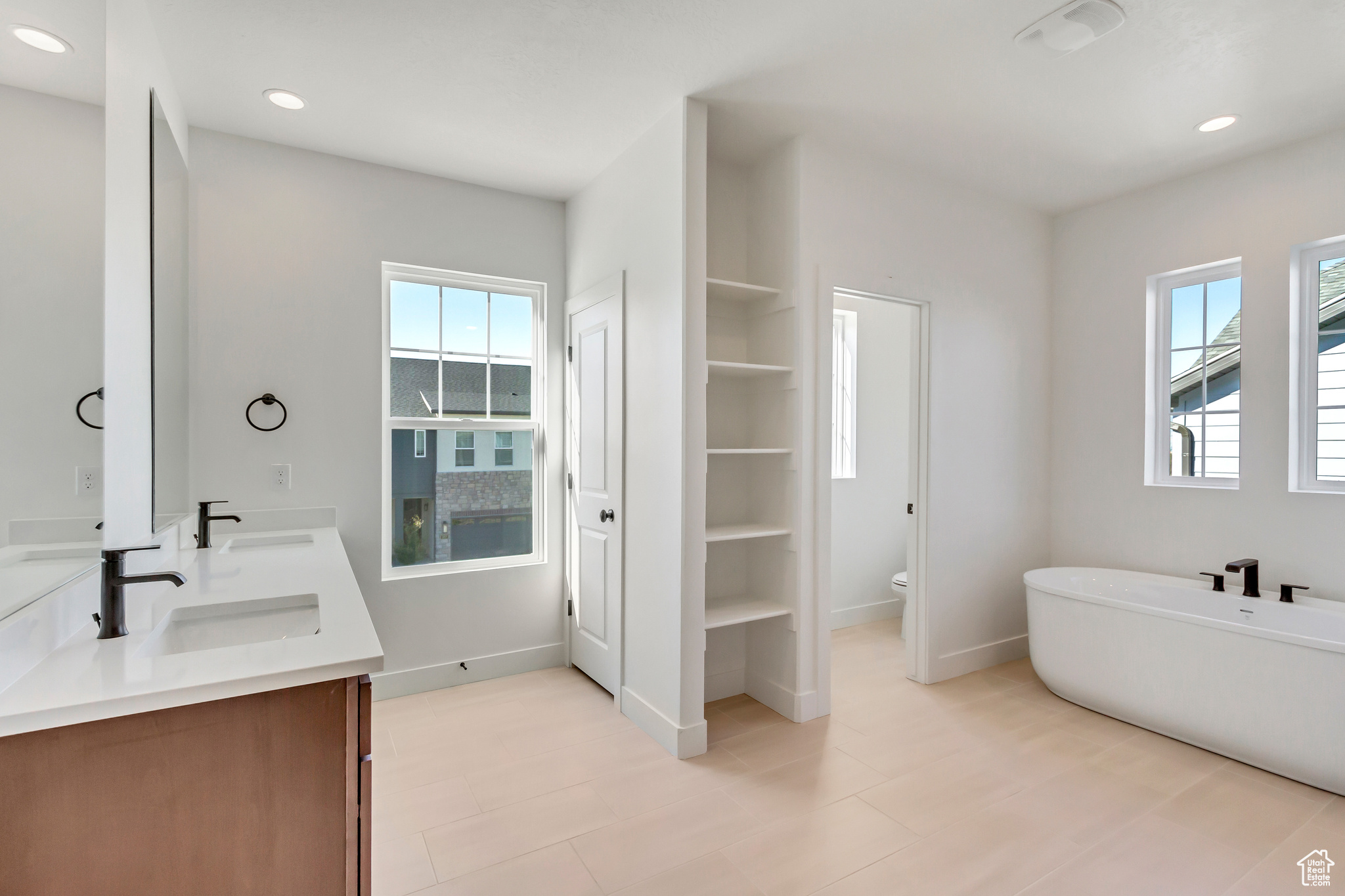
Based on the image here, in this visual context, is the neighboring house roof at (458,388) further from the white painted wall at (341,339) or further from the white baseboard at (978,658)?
the white baseboard at (978,658)

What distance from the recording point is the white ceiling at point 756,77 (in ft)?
6.67

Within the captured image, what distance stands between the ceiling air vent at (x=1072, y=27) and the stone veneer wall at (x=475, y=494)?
291 centimetres

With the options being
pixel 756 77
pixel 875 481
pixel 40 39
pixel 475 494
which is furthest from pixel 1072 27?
pixel 475 494

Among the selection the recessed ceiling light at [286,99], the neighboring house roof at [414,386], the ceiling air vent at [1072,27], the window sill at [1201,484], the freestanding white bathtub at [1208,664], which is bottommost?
the freestanding white bathtub at [1208,664]

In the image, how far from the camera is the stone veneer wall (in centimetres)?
330

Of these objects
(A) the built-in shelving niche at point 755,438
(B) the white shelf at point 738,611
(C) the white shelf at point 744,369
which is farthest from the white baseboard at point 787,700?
(C) the white shelf at point 744,369

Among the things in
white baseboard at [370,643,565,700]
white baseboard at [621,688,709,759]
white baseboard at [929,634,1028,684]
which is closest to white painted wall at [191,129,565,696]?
white baseboard at [370,643,565,700]

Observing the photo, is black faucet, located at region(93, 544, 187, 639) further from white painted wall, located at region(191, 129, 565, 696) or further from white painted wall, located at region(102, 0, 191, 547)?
white painted wall, located at region(191, 129, 565, 696)

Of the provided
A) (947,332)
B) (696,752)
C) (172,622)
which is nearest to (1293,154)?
(947,332)

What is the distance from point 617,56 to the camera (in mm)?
2242

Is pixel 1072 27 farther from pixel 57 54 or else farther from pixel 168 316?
pixel 168 316

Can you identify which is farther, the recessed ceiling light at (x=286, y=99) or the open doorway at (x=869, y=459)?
the open doorway at (x=869, y=459)

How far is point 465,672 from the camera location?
10.8 ft

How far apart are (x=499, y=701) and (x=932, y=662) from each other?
2210mm
